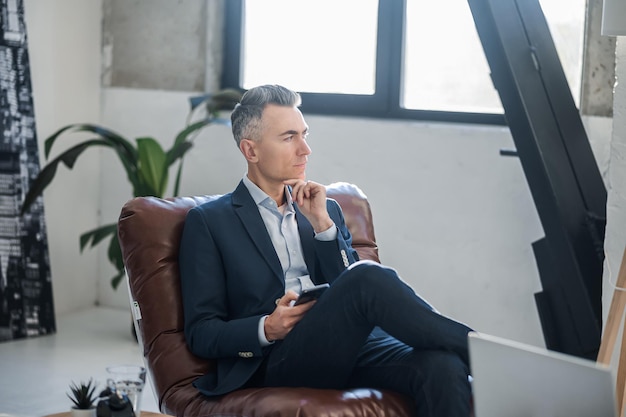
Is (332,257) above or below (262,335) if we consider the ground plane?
above

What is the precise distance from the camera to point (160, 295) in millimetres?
2699

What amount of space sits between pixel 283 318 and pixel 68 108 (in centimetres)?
293

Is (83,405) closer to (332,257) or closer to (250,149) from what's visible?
(332,257)

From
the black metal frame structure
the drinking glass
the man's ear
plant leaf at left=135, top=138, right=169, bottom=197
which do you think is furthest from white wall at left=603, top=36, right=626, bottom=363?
plant leaf at left=135, top=138, right=169, bottom=197

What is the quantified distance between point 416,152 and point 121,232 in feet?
6.52

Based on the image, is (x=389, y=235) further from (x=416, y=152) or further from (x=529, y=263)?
(x=529, y=263)

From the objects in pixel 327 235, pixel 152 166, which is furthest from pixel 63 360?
pixel 327 235

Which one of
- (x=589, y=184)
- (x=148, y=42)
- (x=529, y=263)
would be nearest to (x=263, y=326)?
(x=589, y=184)

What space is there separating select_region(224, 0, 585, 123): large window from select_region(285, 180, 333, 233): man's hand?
1759 millimetres

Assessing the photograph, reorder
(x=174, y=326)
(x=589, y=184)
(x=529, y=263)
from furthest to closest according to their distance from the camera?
1. (x=529, y=263)
2. (x=589, y=184)
3. (x=174, y=326)

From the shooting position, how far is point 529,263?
416 cm

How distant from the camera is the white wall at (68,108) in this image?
16.0ft

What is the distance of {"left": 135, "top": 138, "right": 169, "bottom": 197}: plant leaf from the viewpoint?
458 cm

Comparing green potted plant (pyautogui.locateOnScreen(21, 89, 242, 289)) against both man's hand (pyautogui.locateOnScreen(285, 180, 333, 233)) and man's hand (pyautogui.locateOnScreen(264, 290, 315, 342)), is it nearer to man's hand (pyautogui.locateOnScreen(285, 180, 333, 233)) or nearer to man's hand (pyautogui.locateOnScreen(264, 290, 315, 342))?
man's hand (pyautogui.locateOnScreen(285, 180, 333, 233))
